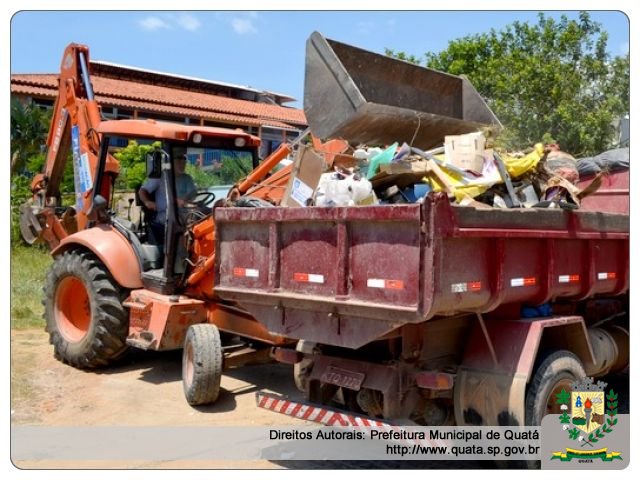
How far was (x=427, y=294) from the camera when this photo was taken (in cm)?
351

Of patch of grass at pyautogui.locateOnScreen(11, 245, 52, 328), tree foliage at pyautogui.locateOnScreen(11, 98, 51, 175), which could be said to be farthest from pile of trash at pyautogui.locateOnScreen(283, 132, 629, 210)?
tree foliage at pyautogui.locateOnScreen(11, 98, 51, 175)

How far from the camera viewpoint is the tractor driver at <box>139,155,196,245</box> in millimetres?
6391

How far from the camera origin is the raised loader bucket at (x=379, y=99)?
5258 mm

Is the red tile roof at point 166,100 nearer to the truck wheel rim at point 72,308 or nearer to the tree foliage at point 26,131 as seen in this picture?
the tree foliage at point 26,131

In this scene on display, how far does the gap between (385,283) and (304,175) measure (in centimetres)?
119

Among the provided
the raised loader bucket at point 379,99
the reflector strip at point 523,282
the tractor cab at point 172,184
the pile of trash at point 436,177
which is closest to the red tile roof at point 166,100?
the tractor cab at point 172,184

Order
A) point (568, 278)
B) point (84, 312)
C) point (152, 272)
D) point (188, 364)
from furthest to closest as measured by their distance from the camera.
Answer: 1. point (84, 312)
2. point (152, 272)
3. point (188, 364)
4. point (568, 278)

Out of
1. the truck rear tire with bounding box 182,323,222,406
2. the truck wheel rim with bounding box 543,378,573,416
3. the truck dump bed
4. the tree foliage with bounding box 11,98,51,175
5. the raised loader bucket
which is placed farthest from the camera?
the tree foliage with bounding box 11,98,51,175

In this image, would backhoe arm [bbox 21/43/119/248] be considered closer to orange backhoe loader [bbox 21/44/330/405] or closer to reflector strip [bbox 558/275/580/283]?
orange backhoe loader [bbox 21/44/330/405]

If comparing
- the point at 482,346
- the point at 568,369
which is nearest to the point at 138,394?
the point at 482,346

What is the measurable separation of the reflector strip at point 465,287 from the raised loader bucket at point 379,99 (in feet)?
6.29

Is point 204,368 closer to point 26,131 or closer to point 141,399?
point 141,399

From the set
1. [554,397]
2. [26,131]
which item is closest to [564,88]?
[554,397]

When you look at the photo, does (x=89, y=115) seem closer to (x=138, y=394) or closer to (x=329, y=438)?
(x=138, y=394)
